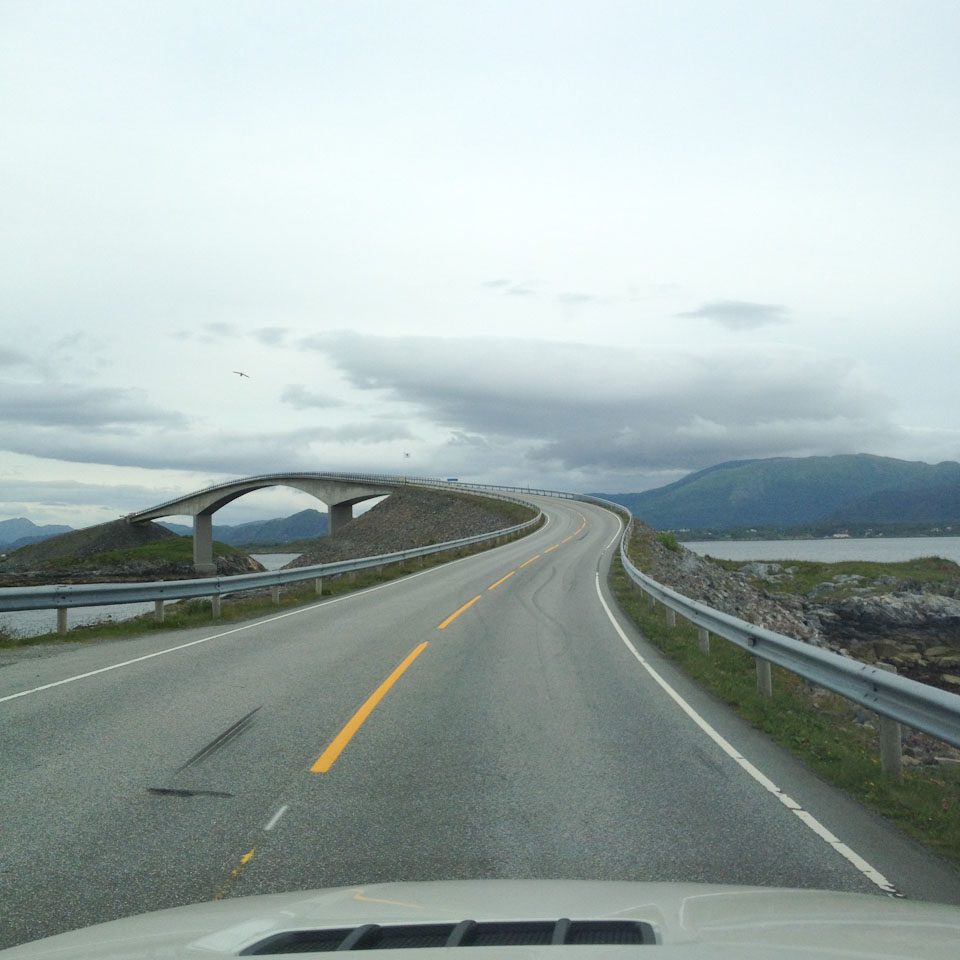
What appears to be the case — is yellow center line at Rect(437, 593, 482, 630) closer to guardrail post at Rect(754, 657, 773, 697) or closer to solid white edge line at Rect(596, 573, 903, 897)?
solid white edge line at Rect(596, 573, 903, 897)

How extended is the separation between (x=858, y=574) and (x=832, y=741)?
44586mm

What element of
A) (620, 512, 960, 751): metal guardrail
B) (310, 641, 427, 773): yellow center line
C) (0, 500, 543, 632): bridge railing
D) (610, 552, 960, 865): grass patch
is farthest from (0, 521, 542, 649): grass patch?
(620, 512, 960, 751): metal guardrail

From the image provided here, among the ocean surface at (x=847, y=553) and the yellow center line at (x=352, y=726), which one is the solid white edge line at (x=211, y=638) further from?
the ocean surface at (x=847, y=553)

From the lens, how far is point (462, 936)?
8.43ft

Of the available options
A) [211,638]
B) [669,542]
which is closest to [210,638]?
[211,638]

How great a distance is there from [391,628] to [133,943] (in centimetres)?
1180

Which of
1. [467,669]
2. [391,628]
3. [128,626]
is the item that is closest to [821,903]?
[467,669]

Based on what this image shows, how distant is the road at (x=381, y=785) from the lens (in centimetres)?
420

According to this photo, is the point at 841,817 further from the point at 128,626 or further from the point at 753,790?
the point at 128,626

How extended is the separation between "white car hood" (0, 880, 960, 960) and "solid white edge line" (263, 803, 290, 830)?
5.38 feet

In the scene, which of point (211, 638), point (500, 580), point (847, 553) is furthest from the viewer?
point (847, 553)

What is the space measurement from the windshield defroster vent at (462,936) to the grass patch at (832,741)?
10.8ft

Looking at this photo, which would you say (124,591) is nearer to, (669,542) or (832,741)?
(832,741)

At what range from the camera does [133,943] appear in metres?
2.68
